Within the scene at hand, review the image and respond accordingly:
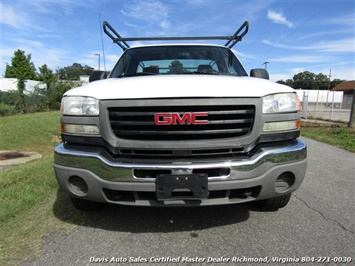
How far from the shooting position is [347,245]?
7.97ft

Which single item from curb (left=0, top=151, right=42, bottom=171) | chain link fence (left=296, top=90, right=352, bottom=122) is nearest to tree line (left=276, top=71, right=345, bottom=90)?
chain link fence (left=296, top=90, right=352, bottom=122)

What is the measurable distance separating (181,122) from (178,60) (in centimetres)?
192

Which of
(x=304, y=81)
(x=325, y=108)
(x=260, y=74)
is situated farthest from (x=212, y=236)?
(x=304, y=81)

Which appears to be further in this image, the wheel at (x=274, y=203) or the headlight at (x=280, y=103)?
the wheel at (x=274, y=203)

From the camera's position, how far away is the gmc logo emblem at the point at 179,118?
2.33 m

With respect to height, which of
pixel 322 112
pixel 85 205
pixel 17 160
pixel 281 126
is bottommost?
pixel 322 112

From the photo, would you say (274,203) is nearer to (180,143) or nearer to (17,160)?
(180,143)

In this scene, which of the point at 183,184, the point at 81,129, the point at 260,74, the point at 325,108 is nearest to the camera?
the point at 183,184

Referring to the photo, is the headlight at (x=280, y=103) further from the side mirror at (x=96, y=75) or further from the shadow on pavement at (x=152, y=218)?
the side mirror at (x=96, y=75)

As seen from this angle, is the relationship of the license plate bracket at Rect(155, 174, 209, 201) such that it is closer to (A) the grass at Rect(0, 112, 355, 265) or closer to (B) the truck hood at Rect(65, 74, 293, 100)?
(B) the truck hood at Rect(65, 74, 293, 100)

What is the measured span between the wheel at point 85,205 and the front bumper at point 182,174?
1.16 ft

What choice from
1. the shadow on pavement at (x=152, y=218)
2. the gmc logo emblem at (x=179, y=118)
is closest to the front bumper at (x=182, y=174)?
the gmc logo emblem at (x=179, y=118)

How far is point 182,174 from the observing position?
227 centimetres

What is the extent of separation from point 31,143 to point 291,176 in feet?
24.1
